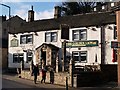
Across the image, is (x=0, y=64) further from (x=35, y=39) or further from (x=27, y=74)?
(x=27, y=74)

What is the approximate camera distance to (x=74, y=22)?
37.8 meters

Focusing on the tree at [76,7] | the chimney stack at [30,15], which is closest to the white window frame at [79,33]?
the chimney stack at [30,15]

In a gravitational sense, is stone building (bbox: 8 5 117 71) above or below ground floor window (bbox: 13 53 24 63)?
above

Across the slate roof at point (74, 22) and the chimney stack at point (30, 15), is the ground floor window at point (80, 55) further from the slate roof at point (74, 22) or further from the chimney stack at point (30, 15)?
the chimney stack at point (30, 15)

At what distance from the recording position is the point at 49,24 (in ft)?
134

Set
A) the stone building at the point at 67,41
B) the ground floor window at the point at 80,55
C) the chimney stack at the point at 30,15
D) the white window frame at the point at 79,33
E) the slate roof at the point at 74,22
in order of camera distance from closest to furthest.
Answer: the stone building at the point at 67,41 < the slate roof at the point at 74,22 < the ground floor window at the point at 80,55 < the white window frame at the point at 79,33 < the chimney stack at the point at 30,15

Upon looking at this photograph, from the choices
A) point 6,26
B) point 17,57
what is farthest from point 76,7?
point 17,57

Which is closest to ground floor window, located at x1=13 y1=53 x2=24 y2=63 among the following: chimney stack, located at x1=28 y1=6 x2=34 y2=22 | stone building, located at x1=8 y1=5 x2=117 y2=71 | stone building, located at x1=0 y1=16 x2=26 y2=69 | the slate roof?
stone building, located at x1=8 y1=5 x2=117 y2=71

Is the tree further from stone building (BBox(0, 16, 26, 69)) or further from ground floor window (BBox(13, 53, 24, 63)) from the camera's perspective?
ground floor window (BBox(13, 53, 24, 63))

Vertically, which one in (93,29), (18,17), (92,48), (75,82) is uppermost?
(18,17)

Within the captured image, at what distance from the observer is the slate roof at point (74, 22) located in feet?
113

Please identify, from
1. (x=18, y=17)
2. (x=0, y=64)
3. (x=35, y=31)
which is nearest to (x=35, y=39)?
(x=35, y=31)

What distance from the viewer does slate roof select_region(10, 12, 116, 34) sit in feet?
113

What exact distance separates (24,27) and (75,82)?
69.3 feet
